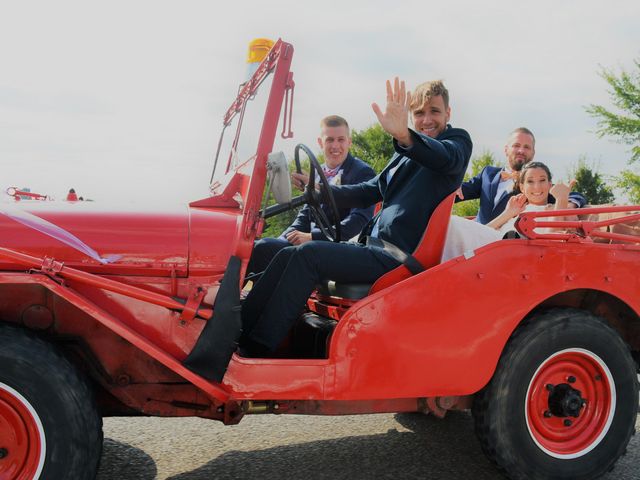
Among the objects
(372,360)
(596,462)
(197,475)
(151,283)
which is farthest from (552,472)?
(151,283)

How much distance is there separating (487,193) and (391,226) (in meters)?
2.03

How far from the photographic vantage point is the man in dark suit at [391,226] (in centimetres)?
287

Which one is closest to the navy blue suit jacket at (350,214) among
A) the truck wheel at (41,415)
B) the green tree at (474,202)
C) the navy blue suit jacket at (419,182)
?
the navy blue suit jacket at (419,182)

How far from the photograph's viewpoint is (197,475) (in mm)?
3006

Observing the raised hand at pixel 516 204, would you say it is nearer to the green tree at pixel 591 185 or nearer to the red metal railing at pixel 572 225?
the red metal railing at pixel 572 225

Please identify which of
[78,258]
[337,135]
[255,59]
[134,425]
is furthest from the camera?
[337,135]

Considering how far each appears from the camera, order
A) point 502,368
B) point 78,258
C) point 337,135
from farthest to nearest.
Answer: point 337,135, point 502,368, point 78,258

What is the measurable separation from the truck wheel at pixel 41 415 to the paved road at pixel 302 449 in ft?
2.17

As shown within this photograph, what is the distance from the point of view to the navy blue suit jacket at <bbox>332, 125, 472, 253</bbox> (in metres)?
2.93

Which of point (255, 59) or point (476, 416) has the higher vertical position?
point (255, 59)

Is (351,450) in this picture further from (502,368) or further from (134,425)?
(134,425)

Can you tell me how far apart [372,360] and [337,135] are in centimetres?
254

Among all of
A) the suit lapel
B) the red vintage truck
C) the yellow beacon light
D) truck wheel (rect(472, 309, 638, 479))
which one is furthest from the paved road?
the yellow beacon light

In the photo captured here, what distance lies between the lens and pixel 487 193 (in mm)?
4953
